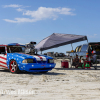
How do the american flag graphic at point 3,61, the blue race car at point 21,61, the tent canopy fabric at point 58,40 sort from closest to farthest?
1. the blue race car at point 21,61
2. the american flag graphic at point 3,61
3. the tent canopy fabric at point 58,40

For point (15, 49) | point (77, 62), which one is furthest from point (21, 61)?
point (77, 62)

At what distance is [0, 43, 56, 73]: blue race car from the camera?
977 centimetres

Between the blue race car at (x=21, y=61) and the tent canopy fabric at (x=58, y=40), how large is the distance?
9.78 feet

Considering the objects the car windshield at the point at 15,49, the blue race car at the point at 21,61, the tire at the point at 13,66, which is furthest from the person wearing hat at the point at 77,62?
the tire at the point at 13,66

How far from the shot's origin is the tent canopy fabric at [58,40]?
13906 millimetres

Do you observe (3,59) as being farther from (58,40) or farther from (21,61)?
(58,40)

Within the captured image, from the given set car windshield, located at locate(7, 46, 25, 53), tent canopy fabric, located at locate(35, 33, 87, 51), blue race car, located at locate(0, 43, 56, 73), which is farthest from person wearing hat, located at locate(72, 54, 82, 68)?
car windshield, located at locate(7, 46, 25, 53)

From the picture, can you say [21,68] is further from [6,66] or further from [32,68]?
[6,66]

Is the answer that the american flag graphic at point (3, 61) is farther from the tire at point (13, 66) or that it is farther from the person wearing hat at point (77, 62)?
the person wearing hat at point (77, 62)

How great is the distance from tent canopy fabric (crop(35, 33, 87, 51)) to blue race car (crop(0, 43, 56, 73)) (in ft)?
9.78

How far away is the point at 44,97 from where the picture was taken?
4.65 meters

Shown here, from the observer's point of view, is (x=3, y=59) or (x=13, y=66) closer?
(x=13, y=66)

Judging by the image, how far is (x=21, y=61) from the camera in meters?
9.84

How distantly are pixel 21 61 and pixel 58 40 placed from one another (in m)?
5.00
